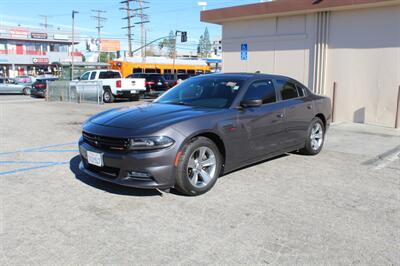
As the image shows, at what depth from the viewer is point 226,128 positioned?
5.16 metres

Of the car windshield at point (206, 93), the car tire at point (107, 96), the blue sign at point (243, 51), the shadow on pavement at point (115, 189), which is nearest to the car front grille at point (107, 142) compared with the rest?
the shadow on pavement at point (115, 189)

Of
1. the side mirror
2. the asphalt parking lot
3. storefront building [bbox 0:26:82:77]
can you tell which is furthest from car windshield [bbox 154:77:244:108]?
storefront building [bbox 0:26:82:77]

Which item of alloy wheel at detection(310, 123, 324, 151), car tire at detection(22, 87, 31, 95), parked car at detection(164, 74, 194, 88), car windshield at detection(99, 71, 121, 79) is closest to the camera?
alloy wheel at detection(310, 123, 324, 151)

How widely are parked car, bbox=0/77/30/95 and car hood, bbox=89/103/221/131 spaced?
28710mm

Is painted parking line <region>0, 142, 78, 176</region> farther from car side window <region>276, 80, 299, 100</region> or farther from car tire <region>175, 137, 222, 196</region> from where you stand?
car side window <region>276, 80, 299, 100</region>

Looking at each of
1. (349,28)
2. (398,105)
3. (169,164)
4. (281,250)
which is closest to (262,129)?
(169,164)

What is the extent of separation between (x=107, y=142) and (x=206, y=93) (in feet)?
6.00

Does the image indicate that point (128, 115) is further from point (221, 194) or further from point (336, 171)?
point (336, 171)

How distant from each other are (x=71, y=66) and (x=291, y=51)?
86.5 ft

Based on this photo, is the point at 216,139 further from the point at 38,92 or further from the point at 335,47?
the point at 38,92

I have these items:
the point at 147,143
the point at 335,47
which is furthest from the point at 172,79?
the point at 147,143

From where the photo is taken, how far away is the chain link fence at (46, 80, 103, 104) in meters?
20.0

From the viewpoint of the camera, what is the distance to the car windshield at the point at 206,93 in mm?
5613

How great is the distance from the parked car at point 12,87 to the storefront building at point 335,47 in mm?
21786
